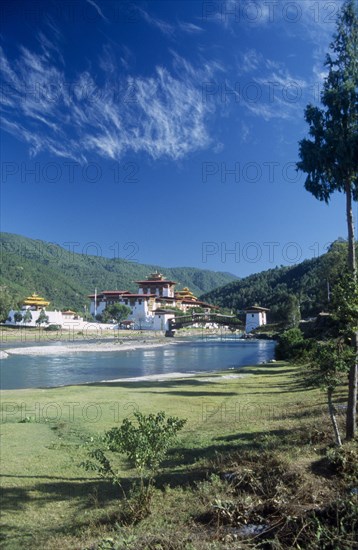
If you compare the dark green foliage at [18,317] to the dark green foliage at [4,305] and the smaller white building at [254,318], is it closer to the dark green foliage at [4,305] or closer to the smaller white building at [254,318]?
the dark green foliage at [4,305]

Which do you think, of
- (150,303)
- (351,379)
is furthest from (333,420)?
(150,303)

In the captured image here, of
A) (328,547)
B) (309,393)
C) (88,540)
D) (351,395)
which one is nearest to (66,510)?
(88,540)

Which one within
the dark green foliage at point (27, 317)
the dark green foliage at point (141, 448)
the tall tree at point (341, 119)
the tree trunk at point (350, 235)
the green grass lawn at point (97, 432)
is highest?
the tall tree at point (341, 119)

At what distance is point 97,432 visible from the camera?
11.2 m

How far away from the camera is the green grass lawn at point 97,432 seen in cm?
593

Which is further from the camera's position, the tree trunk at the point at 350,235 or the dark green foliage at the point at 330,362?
the tree trunk at the point at 350,235

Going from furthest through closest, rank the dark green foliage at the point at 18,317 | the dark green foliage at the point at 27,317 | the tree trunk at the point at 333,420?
the dark green foliage at the point at 27,317
the dark green foliage at the point at 18,317
the tree trunk at the point at 333,420

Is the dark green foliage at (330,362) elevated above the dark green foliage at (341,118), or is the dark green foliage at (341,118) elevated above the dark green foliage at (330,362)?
the dark green foliage at (341,118)

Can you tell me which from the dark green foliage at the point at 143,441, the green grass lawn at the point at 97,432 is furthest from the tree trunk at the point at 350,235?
the dark green foliage at the point at 143,441

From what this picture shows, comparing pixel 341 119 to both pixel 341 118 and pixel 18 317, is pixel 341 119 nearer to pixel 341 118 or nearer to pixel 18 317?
pixel 341 118

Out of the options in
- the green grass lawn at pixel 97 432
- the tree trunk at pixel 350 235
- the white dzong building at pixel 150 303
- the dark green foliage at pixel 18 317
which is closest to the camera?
the green grass lawn at pixel 97 432

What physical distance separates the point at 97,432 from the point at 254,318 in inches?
4636

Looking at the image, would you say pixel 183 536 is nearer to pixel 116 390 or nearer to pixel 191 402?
pixel 191 402

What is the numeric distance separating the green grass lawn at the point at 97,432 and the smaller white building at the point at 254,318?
10710cm
